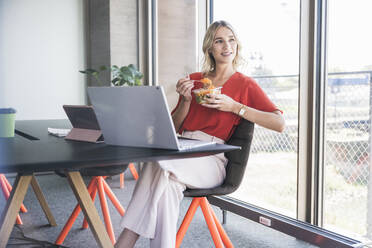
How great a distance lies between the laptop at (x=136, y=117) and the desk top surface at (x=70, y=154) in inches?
1.3

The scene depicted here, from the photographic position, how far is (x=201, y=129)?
2.04m

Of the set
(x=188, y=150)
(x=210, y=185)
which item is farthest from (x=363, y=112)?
(x=188, y=150)

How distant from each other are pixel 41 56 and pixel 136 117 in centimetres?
372

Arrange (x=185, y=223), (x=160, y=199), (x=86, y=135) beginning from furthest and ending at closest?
(x=185, y=223)
(x=86, y=135)
(x=160, y=199)

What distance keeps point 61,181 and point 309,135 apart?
9.23 ft

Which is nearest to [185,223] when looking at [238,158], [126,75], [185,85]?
[238,158]

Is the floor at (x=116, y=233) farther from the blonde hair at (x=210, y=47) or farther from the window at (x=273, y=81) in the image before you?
the blonde hair at (x=210, y=47)

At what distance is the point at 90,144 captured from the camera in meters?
1.59

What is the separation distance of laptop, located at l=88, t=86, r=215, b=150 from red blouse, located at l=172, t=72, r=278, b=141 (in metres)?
0.47

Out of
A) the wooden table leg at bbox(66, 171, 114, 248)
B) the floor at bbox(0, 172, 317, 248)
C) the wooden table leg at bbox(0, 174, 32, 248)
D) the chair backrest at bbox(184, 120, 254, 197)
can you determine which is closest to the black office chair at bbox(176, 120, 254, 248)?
the chair backrest at bbox(184, 120, 254, 197)

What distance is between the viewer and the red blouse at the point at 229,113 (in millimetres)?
1980

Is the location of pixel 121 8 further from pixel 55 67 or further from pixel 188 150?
pixel 188 150

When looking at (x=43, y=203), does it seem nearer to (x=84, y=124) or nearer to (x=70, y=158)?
(x=84, y=124)

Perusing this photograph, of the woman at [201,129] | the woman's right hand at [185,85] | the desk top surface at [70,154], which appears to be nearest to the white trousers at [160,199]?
the woman at [201,129]
